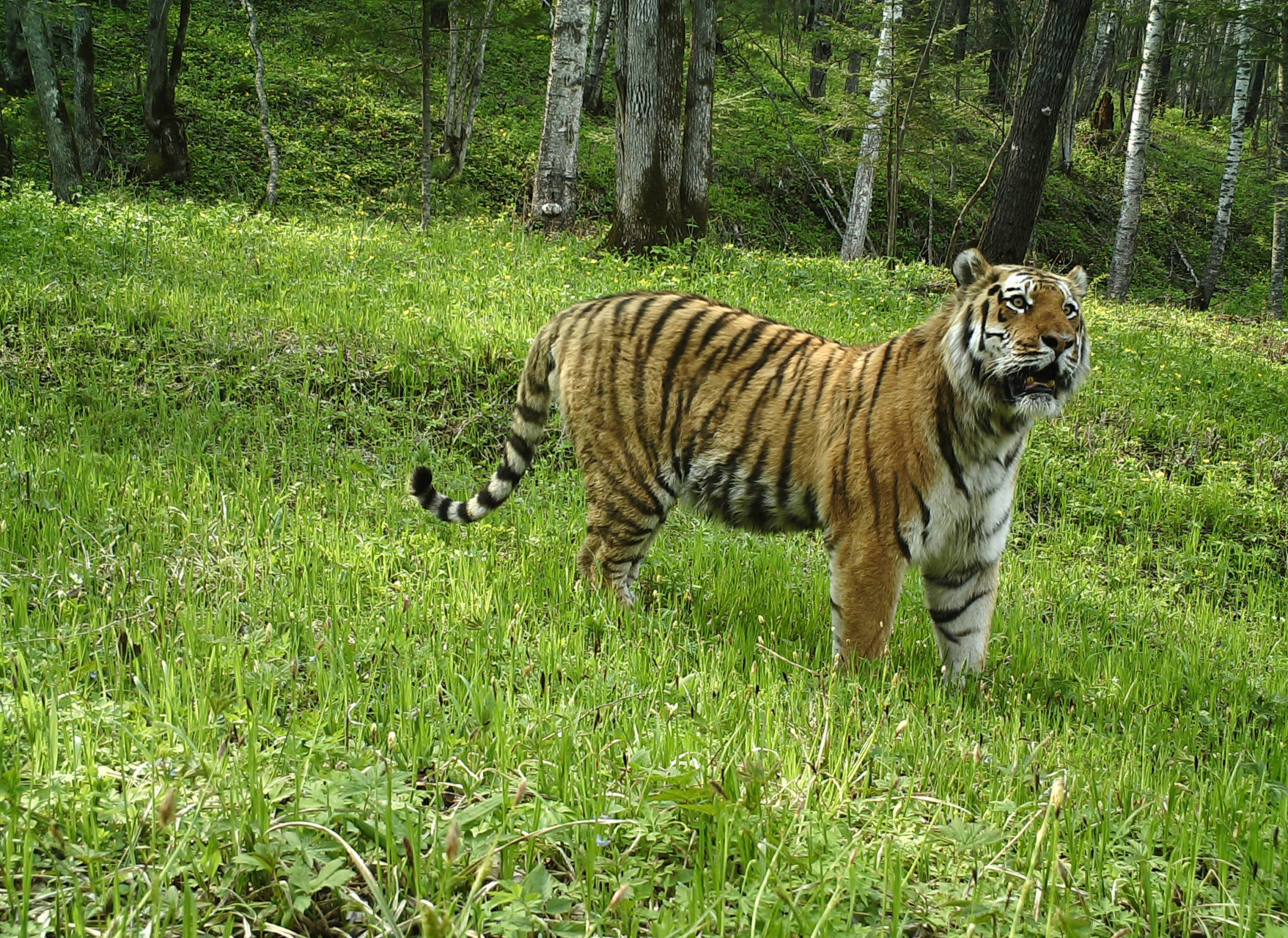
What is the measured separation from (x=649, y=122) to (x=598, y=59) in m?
13.9

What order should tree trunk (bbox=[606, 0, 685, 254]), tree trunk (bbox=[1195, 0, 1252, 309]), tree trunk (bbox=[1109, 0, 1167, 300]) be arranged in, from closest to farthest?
tree trunk (bbox=[606, 0, 685, 254]) → tree trunk (bbox=[1109, 0, 1167, 300]) → tree trunk (bbox=[1195, 0, 1252, 309])

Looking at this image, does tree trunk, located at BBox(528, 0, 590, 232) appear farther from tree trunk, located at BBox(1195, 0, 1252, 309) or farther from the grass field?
tree trunk, located at BBox(1195, 0, 1252, 309)

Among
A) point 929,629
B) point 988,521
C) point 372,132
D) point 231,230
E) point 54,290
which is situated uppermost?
point 372,132

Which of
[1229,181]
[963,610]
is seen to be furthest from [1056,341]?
[1229,181]

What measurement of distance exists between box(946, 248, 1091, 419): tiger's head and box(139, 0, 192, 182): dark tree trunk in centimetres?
1645

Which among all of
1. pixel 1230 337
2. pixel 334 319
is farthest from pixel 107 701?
pixel 1230 337

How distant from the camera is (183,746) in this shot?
7.30 feet

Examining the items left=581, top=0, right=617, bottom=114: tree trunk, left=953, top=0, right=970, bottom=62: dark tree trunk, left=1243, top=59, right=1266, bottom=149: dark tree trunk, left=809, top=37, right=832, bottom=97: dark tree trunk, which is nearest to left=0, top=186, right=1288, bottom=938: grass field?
left=581, top=0, right=617, bottom=114: tree trunk

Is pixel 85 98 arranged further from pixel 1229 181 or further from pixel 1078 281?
pixel 1229 181

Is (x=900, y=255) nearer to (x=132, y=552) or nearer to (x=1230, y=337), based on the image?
(x=1230, y=337)

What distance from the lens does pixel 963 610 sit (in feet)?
14.4

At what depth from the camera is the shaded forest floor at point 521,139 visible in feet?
56.4

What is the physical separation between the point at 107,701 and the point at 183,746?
1.25 ft

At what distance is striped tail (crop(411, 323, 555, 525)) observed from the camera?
454cm
